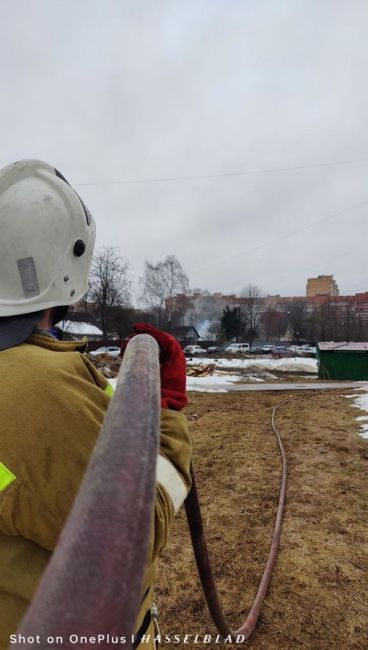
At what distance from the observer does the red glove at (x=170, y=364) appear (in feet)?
4.41

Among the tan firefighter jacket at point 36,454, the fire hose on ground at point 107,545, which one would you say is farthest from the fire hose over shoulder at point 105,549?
the tan firefighter jacket at point 36,454

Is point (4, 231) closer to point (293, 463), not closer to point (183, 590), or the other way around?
point (183, 590)

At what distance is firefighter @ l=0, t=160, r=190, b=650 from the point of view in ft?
2.72

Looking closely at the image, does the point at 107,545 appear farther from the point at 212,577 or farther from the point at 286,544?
the point at 286,544

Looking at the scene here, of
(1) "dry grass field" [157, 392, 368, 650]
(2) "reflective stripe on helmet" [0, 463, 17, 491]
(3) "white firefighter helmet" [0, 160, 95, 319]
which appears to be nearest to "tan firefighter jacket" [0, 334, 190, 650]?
(2) "reflective stripe on helmet" [0, 463, 17, 491]

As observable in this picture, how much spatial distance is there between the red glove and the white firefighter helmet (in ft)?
0.99

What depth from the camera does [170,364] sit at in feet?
4.61

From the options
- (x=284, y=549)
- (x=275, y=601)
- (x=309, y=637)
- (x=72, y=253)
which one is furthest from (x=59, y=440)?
(x=284, y=549)

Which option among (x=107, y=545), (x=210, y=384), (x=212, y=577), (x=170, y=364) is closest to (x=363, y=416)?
(x=212, y=577)

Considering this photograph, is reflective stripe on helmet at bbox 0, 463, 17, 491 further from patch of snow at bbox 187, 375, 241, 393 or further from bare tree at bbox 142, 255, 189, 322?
bare tree at bbox 142, 255, 189, 322

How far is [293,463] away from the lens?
18.1 ft

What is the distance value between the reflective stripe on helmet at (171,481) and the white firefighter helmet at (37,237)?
0.60 metres

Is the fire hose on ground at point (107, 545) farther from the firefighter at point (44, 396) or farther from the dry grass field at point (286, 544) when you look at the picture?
the dry grass field at point (286, 544)

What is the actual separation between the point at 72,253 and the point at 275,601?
9.07ft
